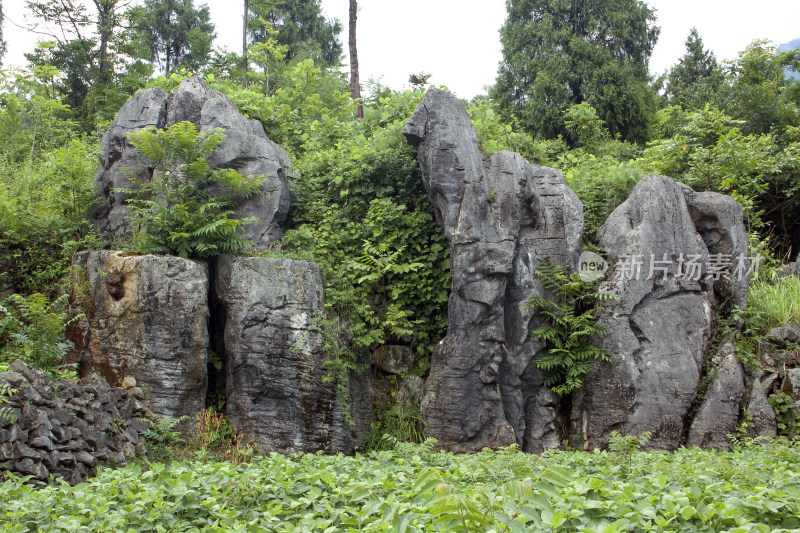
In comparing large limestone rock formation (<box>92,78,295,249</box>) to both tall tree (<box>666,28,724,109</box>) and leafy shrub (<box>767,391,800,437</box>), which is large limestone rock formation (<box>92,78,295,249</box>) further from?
tall tree (<box>666,28,724,109</box>)

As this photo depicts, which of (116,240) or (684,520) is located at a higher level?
(116,240)

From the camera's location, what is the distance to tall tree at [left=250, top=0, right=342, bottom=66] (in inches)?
1079

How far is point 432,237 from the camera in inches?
418

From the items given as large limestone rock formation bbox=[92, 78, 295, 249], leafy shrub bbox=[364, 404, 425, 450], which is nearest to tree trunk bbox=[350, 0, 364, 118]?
large limestone rock formation bbox=[92, 78, 295, 249]

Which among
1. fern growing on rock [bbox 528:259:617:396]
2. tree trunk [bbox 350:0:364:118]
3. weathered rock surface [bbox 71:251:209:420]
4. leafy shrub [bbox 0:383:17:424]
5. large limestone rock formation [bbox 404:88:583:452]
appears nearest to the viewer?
leafy shrub [bbox 0:383:17:424]

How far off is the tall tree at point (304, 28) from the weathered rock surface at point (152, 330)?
20.3 meters

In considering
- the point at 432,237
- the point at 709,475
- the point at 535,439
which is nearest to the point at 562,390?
the point at 535,439

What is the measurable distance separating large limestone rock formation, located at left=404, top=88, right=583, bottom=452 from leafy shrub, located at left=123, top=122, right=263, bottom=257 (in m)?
3.41

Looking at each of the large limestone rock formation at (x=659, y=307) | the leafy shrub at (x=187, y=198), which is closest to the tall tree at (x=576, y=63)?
the large limestone rock formation at (x=659, y=307)

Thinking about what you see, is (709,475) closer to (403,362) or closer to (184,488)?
(184,488)

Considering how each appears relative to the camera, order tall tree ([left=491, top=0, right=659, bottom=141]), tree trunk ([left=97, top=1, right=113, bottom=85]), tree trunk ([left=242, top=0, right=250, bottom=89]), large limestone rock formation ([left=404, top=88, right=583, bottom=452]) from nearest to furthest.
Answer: large limestone rock formation ([left=404, top=88, right=583, bottom=452])
tree trunk ([left=242, top=0, right=250, bottom=89])
tree trunk ([left=97, top=1, right=113, bottom=85])
tall tree ([left=491, top=0, right=659, bottom=141])

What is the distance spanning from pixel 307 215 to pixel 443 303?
3.13 m

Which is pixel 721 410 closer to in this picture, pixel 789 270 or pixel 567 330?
pixel 567 330

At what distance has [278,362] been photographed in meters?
8.91
